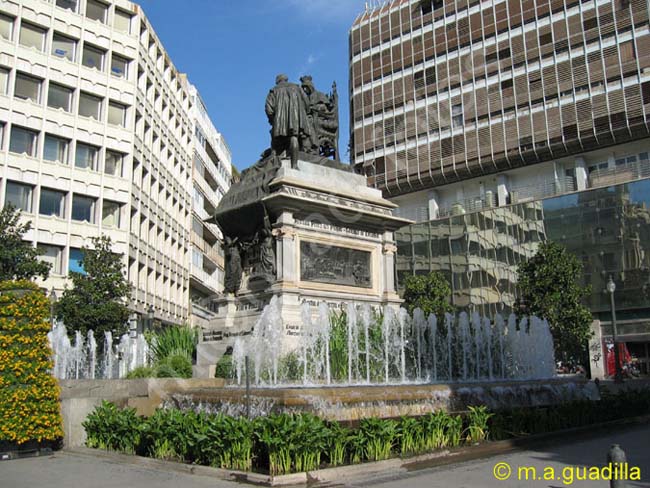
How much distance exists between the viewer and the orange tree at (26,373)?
1045cm

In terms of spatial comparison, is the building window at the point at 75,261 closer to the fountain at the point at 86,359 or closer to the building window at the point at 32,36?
the fountain at the point at 86,359

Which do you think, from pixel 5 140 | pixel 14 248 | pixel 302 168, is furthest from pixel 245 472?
pixel 5 140

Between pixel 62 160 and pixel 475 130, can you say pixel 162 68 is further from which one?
pixel 475 130

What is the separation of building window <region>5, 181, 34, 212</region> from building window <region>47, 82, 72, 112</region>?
545 centimetres

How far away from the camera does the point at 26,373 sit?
10.7 meters

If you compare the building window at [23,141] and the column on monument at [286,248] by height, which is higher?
the building window at [23,141]

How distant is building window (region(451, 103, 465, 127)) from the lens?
53.8 metres

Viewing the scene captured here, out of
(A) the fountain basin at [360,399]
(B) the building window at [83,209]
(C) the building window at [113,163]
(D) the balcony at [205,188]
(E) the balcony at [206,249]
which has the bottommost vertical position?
(A) the fountain basin at [360,399]

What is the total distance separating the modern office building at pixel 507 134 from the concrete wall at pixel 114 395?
38035 millimetres

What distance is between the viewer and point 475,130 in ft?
173

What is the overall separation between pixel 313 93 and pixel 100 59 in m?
30.6

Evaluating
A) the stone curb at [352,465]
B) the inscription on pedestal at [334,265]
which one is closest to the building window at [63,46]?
the inscription on pedestal at [334,265]

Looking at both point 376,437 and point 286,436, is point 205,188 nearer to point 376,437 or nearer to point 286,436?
point 376,437

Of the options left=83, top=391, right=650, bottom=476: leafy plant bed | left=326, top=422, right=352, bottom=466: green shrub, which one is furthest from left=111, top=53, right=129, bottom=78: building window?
left=326, top=422, right=352, bottom=466: green shrub
